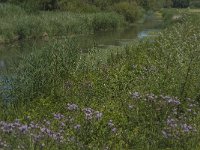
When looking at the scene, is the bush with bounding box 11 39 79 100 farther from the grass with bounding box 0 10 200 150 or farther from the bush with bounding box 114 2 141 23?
the bush with bounding box 114 2 141 23

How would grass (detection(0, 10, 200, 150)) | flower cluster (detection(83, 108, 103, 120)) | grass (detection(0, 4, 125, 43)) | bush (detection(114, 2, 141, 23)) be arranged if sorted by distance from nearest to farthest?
1. grass (detection(0, 10, 200, 150))
2. flower cluster (detection(83, 108, 103, 120))
3. grass (detection(0, 4, 125, 43))
4. bush (detection(114, 2, 141, 23))

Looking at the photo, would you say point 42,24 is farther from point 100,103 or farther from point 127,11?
point 100,103

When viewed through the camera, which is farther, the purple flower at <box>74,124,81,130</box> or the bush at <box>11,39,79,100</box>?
the bush at <box>11,39,79,100</box>

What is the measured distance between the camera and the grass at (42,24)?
96.6 ft

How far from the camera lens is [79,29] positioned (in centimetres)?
3547

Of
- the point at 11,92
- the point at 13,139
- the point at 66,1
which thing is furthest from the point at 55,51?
the point at 66,1

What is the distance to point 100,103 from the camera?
899 cm

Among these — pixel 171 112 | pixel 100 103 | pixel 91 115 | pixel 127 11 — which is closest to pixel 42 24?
pixel 127 11

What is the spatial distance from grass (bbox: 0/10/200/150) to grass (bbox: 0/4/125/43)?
550 inches

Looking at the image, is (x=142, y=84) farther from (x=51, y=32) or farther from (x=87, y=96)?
(x=51, y=32)

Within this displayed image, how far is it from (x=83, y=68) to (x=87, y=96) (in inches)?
104

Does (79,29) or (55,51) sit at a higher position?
(55,51)

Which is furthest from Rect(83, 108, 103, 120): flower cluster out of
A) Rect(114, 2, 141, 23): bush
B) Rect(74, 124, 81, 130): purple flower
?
Rect(114, 2, 141, 23): bush

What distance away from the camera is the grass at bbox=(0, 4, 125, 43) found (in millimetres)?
29445
